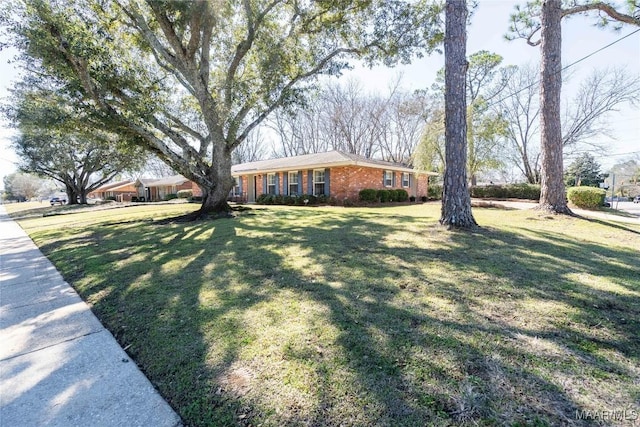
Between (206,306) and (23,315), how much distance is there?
6.93 ft

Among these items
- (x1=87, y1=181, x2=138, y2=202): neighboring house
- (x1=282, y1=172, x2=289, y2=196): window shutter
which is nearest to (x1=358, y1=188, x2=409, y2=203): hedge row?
(x1=282, y1=172, x2=289, y2=196): window shutter

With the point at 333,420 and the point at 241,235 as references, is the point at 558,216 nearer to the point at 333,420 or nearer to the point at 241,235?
the point at 241,235

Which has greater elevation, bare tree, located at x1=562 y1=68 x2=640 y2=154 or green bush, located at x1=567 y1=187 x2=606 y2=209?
bare tree, located at x1=562 y1=68 x2=640 y2=154

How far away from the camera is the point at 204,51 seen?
10.1m

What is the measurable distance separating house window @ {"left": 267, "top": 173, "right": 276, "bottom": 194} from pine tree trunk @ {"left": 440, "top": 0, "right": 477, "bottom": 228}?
14876 millimetres

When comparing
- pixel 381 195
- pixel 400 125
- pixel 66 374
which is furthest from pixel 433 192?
pixel 66 374

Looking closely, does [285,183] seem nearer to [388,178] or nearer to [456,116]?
[388,178]

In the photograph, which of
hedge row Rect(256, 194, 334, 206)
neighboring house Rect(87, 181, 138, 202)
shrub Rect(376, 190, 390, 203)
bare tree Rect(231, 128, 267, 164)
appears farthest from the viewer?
neighboring house Rect(87, 181, 138, 202)

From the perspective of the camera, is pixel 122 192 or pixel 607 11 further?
pixel 122 192

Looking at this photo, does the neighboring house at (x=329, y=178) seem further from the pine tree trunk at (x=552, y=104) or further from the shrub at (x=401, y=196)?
the pine tree trunk at (x=552, y=104)

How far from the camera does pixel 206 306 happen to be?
3.11m

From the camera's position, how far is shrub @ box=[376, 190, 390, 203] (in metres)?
17.2

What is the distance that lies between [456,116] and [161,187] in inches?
1573

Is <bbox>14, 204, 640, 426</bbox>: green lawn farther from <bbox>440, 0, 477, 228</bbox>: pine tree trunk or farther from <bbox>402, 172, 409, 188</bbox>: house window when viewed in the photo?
<bbox>402, 172, 409, 188</bbox>: house window
